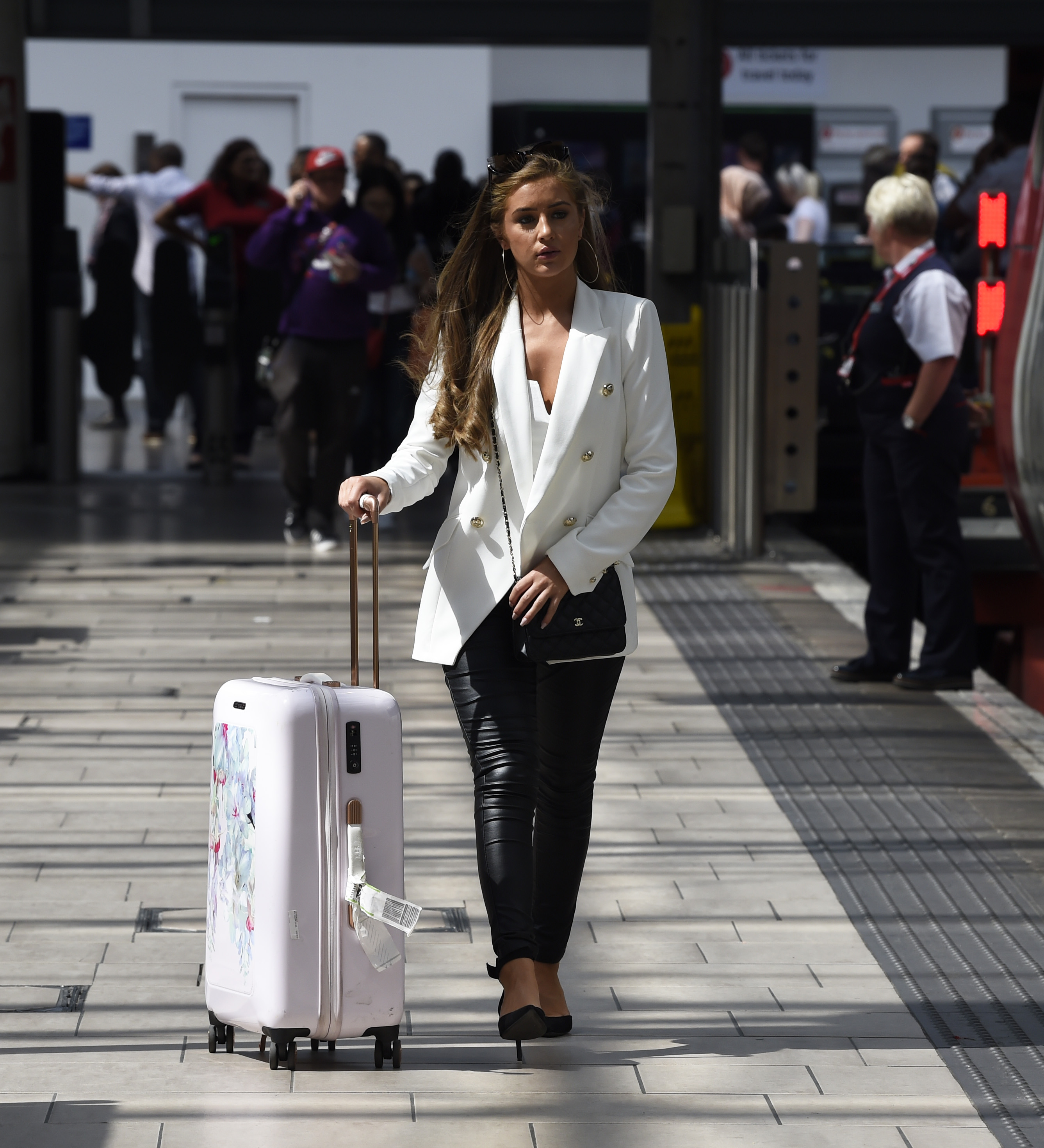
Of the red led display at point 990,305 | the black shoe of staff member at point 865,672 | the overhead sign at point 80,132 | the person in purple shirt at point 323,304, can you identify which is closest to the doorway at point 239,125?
the overhead sign at point 80,132

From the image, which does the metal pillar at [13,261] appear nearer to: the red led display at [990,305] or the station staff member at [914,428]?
the red led display at [990,305]

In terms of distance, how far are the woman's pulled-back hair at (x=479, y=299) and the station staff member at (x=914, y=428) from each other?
2842 mm

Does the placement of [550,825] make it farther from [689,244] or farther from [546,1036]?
[689,244]

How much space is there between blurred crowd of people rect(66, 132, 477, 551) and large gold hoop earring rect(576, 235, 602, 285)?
0.99 ft

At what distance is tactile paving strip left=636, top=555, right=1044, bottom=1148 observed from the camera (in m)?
3.65

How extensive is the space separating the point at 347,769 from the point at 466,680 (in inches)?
13.2

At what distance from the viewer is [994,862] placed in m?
4.84

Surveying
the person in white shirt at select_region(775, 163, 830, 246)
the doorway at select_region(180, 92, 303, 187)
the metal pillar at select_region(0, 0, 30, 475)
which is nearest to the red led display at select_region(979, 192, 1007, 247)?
the metal pillar at select_region(0, 0, 30, 475)

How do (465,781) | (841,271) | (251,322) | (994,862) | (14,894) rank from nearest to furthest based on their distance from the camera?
(14,894) < (994,862) < (465,781) < (841,271) < (251,322)

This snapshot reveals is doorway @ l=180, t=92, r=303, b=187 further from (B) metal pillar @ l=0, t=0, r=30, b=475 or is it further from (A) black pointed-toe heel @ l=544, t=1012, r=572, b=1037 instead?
(A) black pointed-toe heel @ l=544, t=1012, r=572, b=1037

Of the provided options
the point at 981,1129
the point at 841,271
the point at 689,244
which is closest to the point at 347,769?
the point at 981,1129

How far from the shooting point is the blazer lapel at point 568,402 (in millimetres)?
3547

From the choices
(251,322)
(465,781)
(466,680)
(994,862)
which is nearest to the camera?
(466,680)

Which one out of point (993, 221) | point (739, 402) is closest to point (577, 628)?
point (993, 221)
